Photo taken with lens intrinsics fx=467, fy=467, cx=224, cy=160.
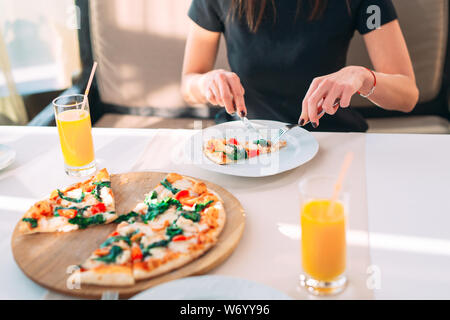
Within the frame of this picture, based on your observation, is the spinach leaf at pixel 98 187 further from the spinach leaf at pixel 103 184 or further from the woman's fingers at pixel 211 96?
the woman's fingers at pixel 211 96

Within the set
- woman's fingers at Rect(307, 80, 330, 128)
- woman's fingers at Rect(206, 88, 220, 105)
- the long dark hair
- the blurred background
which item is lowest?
the blurred background

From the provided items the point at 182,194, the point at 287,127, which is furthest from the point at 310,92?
the point at 182,194

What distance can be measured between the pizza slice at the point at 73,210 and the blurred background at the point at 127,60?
4.22ft

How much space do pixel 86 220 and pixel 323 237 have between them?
18.4 inches

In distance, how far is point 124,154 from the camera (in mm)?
1312

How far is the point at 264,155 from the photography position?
47.8 inches

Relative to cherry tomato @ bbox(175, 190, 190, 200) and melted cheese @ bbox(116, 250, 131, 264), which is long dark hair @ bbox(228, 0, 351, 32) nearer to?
cherry tomato @ bbox(175, 190, 190, 200)

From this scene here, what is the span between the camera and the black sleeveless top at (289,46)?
64.8 inches

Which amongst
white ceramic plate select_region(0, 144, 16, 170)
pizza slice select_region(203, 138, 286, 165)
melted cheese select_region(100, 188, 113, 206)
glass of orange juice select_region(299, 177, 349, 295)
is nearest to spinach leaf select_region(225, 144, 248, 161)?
pizza slice select_region(203, 138, 286, 165)

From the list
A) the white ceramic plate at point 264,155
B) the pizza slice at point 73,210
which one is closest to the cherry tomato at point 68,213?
the pizza slice at point 73,210

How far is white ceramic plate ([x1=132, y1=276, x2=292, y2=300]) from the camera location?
70 cm

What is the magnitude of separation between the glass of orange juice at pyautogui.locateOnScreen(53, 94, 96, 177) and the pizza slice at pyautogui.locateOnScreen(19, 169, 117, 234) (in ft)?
0.41
